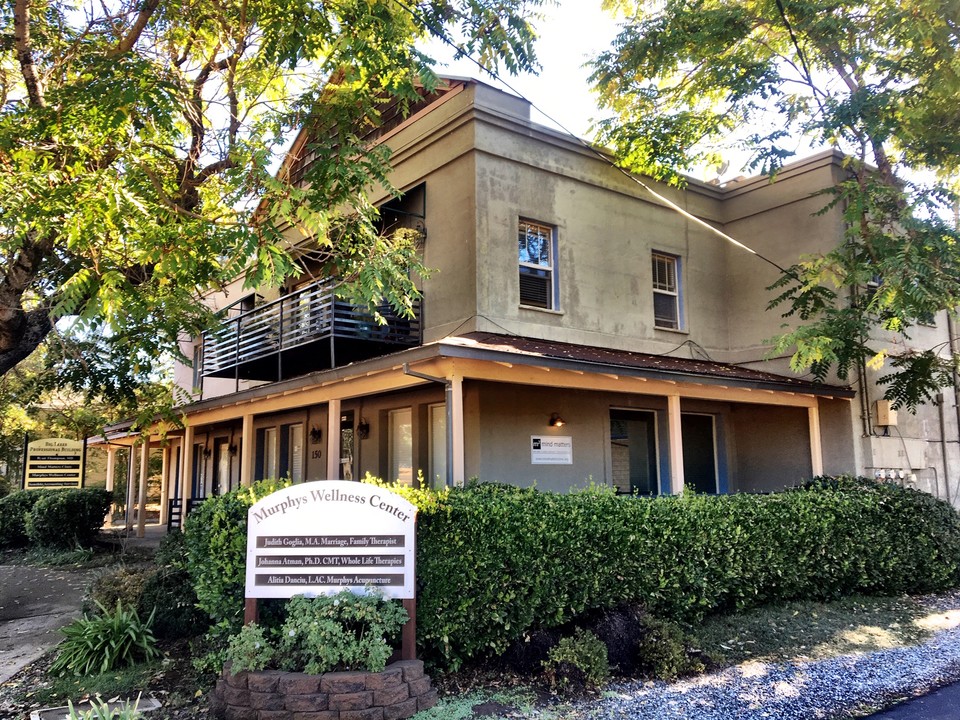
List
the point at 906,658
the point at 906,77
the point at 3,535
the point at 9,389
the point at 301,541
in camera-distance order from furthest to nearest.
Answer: the point at 9,389 < the point at 3,535 < the point at 906,77 < the point at 906,658 < the point at 301,541

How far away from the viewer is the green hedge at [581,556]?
6.14m

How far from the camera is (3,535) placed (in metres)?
16.2

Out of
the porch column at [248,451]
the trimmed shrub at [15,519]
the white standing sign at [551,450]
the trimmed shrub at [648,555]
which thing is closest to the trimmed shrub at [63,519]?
the trimmed shrub at [15,519]

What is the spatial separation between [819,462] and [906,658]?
A: 570 cm

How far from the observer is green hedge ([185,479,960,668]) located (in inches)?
242

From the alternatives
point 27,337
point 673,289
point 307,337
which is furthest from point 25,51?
point 673,289

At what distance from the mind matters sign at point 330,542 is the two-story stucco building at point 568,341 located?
3.11 metres

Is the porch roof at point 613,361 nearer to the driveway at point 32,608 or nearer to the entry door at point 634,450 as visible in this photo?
the entry door at point 634,450

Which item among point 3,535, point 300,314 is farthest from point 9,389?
point 300,314

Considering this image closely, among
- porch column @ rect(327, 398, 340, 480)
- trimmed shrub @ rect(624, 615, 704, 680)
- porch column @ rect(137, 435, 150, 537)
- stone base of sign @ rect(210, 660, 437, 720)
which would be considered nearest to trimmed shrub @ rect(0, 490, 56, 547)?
porch column @ rect(137, 435, 150, 537)

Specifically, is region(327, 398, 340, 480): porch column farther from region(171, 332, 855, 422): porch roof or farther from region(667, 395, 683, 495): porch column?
region(667, 395, 683, 495): porch column

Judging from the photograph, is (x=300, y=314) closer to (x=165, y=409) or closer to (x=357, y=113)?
(x=165, y=409)

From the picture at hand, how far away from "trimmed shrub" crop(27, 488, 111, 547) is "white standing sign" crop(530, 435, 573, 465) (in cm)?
963

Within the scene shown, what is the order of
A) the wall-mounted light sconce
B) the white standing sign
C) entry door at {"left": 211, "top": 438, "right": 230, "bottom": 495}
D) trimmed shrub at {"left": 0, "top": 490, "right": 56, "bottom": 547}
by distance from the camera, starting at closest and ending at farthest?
the white standing sign
the wall-mounted light sconce
trimmed shrub at {"left": 0, "top": 490, "right": 56, "bottom": 547}
entry door at {"left": 211, "top": 438, "right": 230, "bottom": 495}
